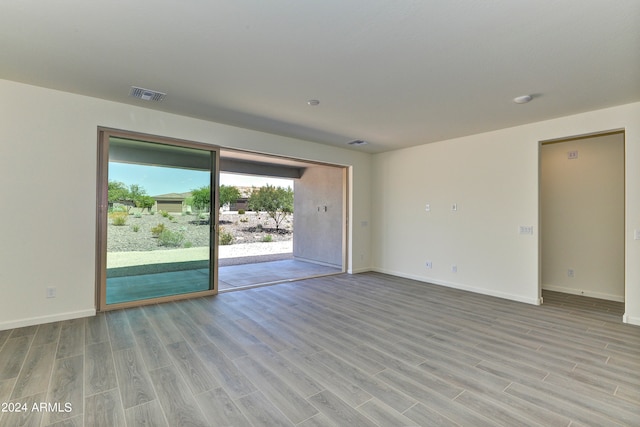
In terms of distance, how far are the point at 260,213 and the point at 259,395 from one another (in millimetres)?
10639

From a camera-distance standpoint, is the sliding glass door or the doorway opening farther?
the doorway opening

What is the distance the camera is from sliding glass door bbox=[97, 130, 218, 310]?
12.9 ft

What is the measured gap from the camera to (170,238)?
4.44 metres

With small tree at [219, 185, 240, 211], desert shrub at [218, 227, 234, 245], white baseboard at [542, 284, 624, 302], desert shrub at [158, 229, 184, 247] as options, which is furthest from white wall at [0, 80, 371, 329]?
small tree at [219, 185, 240, 211]

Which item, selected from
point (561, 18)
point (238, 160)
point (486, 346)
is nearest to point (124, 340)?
point (486, 346)

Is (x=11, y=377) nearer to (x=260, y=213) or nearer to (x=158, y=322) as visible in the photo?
(x=158, y=322)

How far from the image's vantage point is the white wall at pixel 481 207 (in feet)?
12.2

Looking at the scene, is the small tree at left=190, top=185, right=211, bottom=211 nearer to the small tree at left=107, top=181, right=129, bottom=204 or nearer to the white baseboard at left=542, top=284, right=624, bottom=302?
the small tree at left=107, top=181, right=129, bottom=204

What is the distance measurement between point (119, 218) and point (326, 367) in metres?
3.36

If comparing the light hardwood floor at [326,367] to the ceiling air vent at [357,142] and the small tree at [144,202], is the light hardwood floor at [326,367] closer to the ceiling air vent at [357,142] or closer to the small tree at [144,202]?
the small tree at [144,202]

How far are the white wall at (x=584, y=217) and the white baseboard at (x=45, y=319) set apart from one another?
671 cm

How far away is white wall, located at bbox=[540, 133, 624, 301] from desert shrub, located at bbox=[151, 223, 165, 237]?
597cm

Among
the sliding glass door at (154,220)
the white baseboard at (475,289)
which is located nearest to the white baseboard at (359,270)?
the white baseboard at (475,289)

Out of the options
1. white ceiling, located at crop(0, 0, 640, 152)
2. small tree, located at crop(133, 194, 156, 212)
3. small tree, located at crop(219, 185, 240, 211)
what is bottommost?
small tree, located at crop(133, 194, 156, 212)
